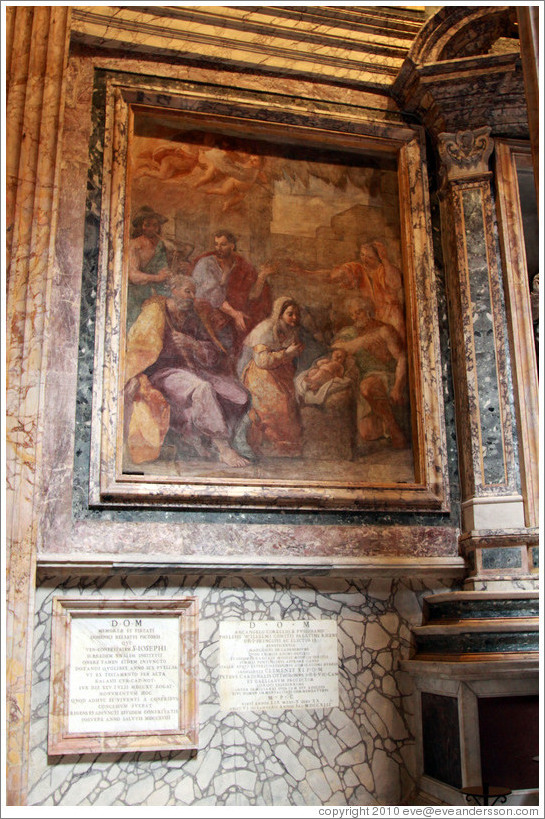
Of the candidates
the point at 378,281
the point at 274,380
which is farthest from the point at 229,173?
the point at 274,380

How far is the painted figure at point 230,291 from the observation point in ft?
20.6

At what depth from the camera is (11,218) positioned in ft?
18.3

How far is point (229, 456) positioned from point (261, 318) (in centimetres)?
113

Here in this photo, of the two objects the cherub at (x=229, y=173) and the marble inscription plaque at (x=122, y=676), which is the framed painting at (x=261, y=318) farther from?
the marble inscription plaque at (x=122, y=676)

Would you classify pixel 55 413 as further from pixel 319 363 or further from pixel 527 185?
pixel 527 185

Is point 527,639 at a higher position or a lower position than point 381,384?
lower

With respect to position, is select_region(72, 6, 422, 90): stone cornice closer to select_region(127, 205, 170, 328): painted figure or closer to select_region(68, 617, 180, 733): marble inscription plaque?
select_region(127, 205, 170, 328): painted figure

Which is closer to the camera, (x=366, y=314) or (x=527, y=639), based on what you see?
(x=527, y=639)

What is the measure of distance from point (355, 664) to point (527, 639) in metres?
1.16

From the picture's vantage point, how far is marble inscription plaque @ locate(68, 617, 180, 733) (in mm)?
5141

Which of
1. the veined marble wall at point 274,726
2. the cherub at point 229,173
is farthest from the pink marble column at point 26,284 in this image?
the cherub at point 229,173

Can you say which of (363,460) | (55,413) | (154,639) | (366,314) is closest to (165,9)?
(366,314)

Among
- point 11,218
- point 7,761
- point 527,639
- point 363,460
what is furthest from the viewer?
point 363,460

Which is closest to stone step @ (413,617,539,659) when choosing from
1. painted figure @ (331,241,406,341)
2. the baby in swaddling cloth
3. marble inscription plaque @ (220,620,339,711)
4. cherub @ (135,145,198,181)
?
marble inscription plaque @ (220,620,339,711)
